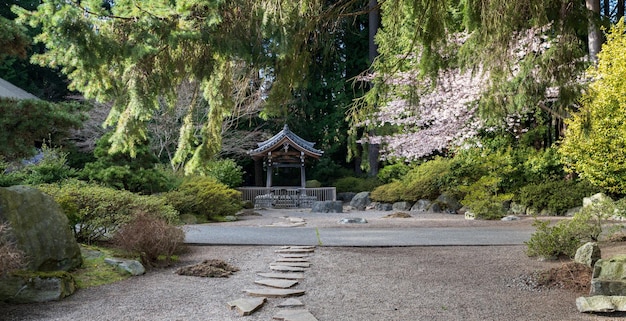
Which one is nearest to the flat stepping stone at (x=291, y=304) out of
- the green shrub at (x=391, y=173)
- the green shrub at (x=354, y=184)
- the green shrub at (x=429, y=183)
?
the green shrub at (x=429, y=183)

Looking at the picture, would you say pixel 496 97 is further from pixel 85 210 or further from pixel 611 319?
pixel 85 210

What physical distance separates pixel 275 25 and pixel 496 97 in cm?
243

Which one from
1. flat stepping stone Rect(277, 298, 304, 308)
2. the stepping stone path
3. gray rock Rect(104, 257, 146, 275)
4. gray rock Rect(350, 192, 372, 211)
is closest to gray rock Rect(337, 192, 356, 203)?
gray rock Rect(350, 192, 372, 211)

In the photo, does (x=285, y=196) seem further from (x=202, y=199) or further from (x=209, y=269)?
(x=209, y=269)

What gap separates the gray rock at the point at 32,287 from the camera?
12.8 feet

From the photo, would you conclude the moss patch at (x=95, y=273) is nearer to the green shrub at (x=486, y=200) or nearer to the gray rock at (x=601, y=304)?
the gray rock at (x=601, y=304)

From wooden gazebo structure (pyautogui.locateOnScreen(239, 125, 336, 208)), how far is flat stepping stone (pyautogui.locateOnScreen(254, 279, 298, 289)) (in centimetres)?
1409

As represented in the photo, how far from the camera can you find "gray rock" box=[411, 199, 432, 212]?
15430 millimetres

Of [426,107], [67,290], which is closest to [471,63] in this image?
[67,290]

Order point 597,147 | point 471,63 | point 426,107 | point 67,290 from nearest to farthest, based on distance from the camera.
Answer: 1. point 67,290
2. point 471,63
3. point 597,147
4. point 426,107

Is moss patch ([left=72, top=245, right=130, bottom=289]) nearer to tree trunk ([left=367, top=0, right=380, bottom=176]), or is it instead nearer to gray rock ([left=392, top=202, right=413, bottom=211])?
gray rock ([left=392, top=202, right=413, bottom=211])

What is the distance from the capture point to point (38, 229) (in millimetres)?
4723

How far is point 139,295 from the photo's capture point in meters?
4.27

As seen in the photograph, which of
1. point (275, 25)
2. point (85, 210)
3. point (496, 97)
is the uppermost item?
point (275, 25)
